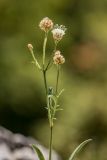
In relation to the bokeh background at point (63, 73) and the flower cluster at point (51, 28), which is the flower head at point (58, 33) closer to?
the flower cluster at point (51, 28)

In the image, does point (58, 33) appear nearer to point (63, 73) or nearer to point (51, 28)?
point (51, 28)

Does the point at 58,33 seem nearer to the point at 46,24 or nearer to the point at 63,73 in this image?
the point at 46,24

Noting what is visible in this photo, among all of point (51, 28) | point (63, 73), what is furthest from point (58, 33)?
point (63, 73)

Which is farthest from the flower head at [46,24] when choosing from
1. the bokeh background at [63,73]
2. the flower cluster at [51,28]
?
the bokeh background at [63,73]

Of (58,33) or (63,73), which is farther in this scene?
(63,73)

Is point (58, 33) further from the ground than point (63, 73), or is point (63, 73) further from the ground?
point (58, 33)

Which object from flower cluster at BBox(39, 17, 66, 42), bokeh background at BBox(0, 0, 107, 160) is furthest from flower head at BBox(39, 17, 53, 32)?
bokeh background at BBox(0, 0, 107, 160)

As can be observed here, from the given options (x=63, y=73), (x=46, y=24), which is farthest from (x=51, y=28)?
(x=63, y=73)

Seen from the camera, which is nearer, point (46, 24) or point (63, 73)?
point (46, 24)

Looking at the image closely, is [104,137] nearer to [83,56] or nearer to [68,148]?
[68,148]
